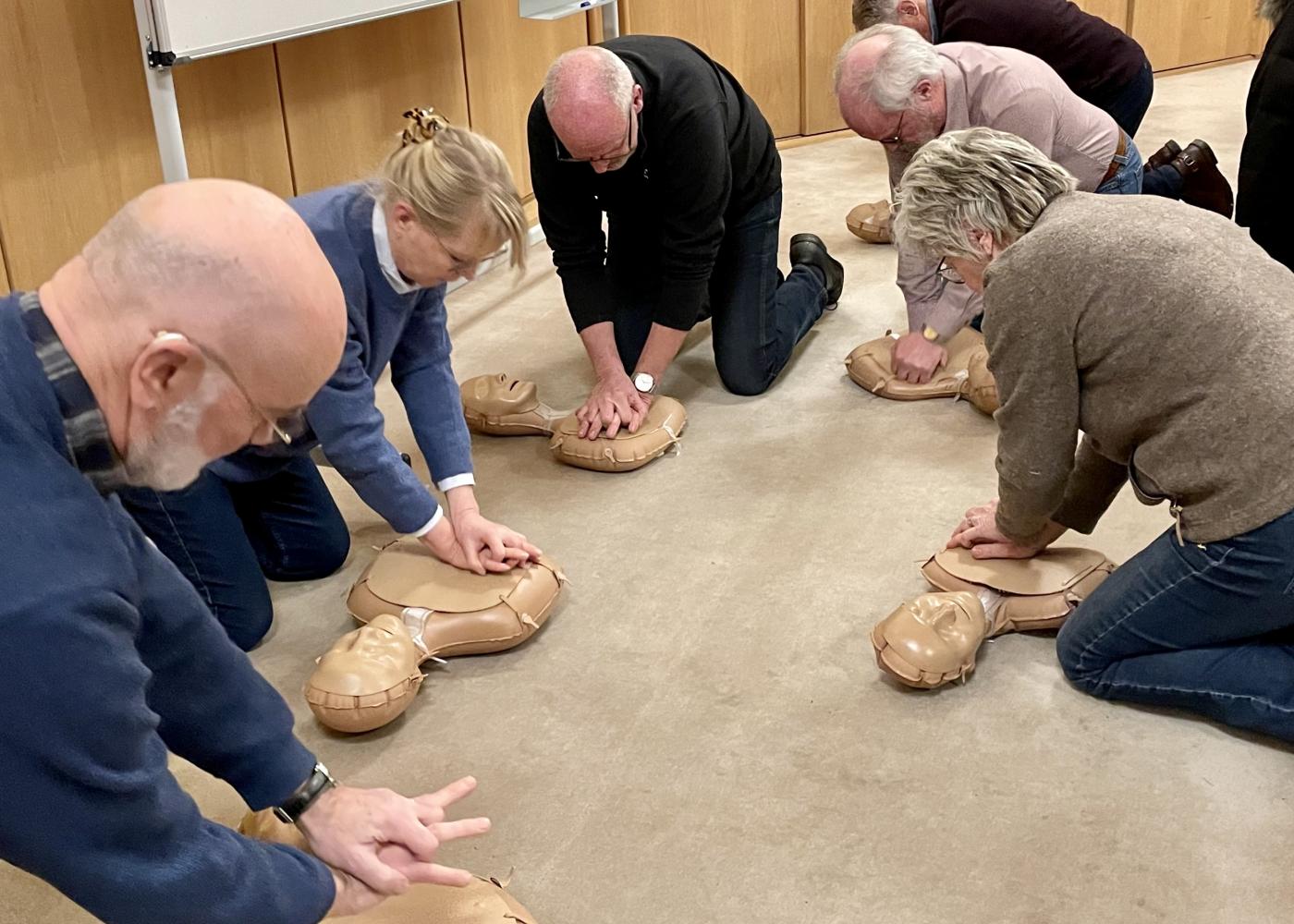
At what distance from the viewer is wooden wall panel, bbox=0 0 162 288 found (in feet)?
9.13

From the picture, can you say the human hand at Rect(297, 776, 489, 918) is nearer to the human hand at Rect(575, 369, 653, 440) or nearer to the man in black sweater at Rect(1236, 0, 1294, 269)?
the human hand at Rect(575, 369, 653, 440)

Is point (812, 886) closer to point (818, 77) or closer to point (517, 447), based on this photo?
point (517, 447)

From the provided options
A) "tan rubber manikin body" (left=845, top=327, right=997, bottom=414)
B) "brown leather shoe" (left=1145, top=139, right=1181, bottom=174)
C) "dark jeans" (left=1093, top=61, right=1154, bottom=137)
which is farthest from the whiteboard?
"brown leather shoe" (left=1145, top=139, right=1181, bottom=174)

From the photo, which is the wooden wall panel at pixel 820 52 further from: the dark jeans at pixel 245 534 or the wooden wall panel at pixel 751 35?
the dark jeans at pixel 245 534

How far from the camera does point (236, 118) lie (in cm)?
332

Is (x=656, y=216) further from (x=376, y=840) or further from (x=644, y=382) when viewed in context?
(x=376, y=840)

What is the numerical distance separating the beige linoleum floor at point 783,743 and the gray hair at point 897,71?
0.78 meters

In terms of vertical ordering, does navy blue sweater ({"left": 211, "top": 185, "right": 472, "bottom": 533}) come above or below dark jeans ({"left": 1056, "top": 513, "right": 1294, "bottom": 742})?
above

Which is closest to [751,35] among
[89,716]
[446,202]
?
[446,202]

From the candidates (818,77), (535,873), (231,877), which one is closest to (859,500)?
(535,873)

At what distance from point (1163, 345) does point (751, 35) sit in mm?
3813

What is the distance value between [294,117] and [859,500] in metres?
1.97

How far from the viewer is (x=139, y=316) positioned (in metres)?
0.93

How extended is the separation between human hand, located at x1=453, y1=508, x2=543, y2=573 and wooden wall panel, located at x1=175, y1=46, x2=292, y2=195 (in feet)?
5.09
